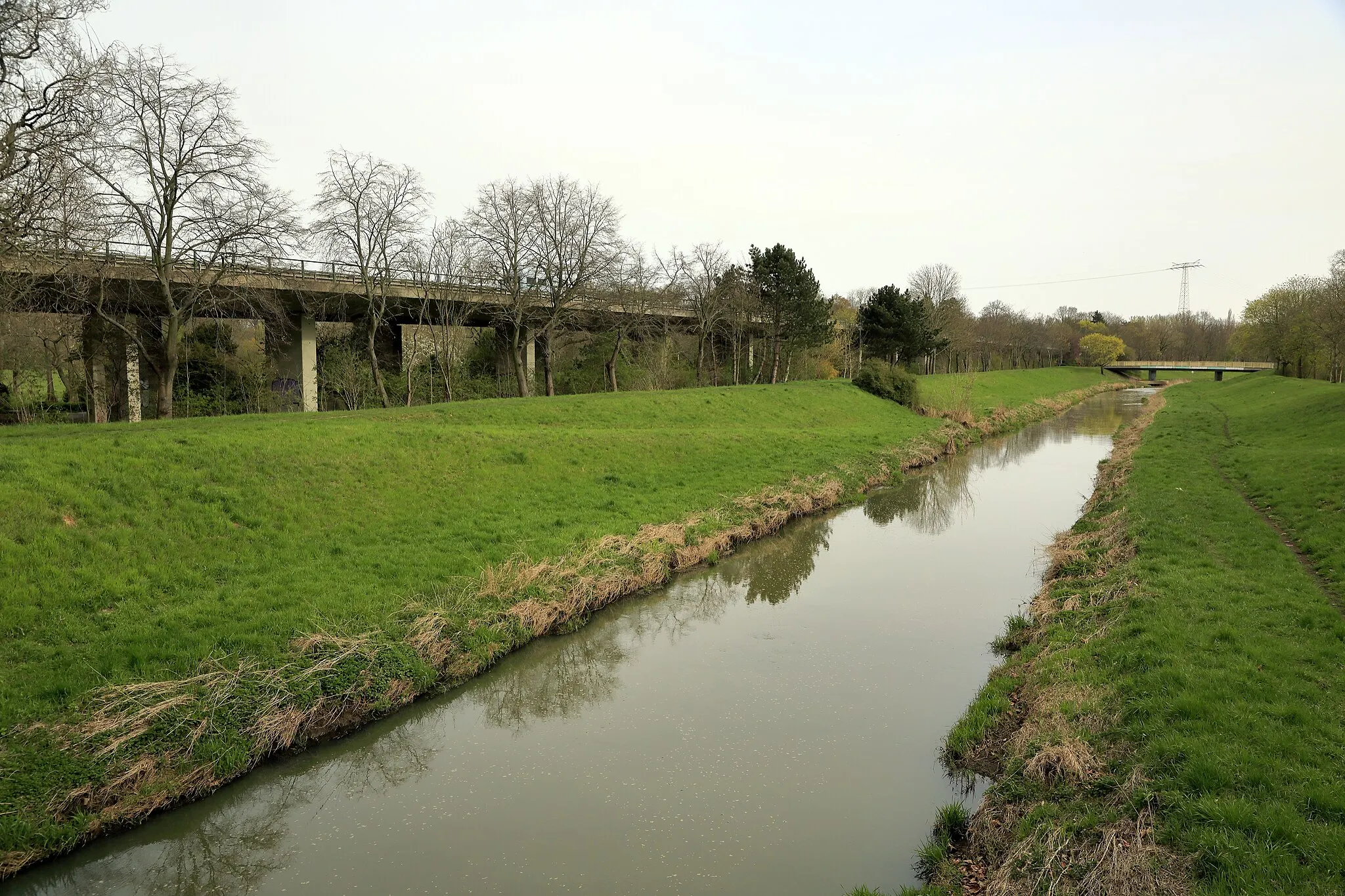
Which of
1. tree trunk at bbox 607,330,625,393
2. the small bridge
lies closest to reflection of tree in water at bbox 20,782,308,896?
tree trunk at bbox 607,330,625,393

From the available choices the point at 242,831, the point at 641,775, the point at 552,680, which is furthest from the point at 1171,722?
the point at 242,831

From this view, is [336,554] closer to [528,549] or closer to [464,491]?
[528,549]

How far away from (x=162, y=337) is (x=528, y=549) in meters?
23.5

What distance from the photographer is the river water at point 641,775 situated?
616 centimetres

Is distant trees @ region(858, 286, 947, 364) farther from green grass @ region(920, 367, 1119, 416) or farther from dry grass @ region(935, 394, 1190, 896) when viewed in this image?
dry grass @ region(935, 394, 1190, 896)

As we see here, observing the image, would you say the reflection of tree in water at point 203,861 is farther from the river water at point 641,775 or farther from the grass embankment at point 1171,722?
the grass embankment at point 1171,722

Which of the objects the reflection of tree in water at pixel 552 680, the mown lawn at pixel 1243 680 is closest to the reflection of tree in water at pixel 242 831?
the reflection of tree in water at pixel 552 680

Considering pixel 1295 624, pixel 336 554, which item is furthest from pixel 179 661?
pixel 1295 624

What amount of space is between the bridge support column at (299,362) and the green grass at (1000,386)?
32685 mm

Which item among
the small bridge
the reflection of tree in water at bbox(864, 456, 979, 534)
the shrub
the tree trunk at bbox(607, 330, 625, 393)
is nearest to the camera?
the reflection of tree in water at bbox(864, 456, 979, 534)

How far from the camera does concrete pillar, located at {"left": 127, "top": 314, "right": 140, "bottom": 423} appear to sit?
88.2ft

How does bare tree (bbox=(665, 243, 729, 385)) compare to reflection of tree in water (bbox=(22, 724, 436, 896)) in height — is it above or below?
above

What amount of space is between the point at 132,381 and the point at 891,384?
35.8 meters

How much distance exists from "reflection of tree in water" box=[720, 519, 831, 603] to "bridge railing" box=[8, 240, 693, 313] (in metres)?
16.8
